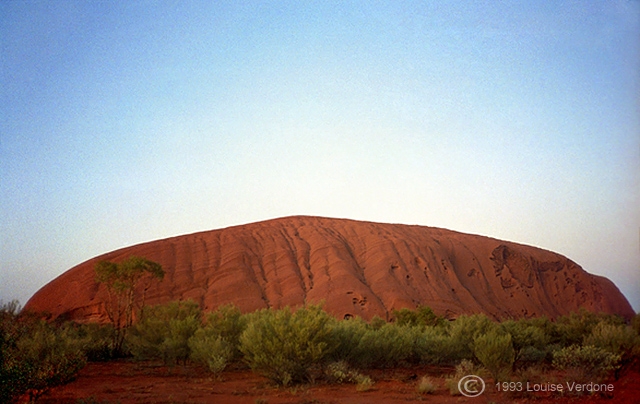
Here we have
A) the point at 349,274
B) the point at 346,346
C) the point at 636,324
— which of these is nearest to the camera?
the point at 636,324

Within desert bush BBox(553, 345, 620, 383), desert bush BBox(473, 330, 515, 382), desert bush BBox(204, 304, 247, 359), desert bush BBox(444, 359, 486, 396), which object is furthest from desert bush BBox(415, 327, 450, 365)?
desert bush BBox(204, 304, 247, 359)

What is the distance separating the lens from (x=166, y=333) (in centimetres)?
2062

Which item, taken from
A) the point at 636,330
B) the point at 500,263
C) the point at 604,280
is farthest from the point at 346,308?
the point at 604,280

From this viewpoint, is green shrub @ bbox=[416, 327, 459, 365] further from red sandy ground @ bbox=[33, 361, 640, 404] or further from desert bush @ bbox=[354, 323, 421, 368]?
red sandy ground @ bbox=[33, 361, 640, 404]

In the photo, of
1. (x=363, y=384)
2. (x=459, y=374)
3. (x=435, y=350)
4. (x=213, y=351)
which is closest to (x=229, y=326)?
(x=213, y=351)

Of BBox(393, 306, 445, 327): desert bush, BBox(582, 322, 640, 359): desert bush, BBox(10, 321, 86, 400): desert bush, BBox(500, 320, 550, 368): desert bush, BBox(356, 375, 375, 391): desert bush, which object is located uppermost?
BBox(10, 321, 86, 400): desert bush

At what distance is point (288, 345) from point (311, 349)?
2.21 ft

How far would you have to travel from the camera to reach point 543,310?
5422 cm

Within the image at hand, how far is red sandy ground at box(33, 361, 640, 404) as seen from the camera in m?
12.5

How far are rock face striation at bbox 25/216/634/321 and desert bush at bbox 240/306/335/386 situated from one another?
25.9 meters

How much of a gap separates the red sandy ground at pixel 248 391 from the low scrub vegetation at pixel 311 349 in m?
0.47

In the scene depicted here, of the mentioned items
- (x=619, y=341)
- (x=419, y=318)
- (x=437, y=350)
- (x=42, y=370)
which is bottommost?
(x=419, y=318)

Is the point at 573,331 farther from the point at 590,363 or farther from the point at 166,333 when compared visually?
the point at 166,333

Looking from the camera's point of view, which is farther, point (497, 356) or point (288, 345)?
point (497, 356)
